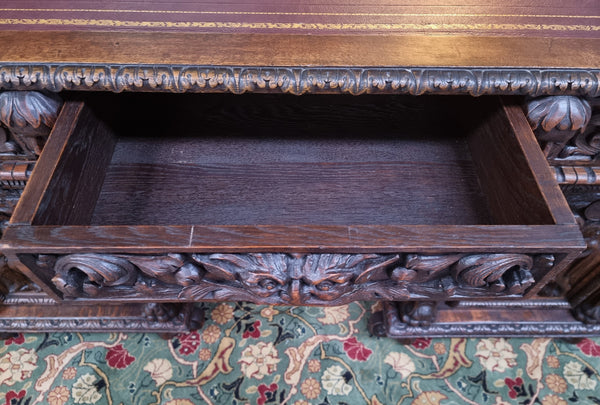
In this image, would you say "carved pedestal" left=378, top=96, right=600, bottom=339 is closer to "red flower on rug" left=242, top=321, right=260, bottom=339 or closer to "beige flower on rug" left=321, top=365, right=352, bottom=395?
"beige flower on rug" left=321, top=365, right=352, bottom=395

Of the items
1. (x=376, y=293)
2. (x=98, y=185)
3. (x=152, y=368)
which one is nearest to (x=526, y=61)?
(x=376, y=293)

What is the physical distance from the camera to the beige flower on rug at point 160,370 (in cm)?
86

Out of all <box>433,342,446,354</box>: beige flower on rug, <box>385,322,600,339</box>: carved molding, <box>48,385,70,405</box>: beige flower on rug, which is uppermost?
<box>385,322,600,339</box>: carved molding

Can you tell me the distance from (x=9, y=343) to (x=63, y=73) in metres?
0.72

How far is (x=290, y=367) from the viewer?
0.88m

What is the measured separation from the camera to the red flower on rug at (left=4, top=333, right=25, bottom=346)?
91 cm

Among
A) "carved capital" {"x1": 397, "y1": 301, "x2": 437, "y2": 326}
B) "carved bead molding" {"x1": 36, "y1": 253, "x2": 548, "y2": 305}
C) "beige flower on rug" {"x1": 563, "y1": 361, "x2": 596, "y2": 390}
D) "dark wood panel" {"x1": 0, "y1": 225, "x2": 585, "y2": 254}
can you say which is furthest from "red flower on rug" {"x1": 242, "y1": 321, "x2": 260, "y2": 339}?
"beige flower on rug" {"x1": 563, "y1": 361, "x2": 596, "y2": 390}

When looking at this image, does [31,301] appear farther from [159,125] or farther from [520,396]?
[520,396]

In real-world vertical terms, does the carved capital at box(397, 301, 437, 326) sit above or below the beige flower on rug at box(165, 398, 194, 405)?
above

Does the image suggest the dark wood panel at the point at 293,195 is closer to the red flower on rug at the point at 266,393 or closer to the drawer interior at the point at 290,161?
the drawer interior at the point at 290,161

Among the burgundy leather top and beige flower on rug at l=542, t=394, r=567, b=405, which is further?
beige flower on rug at l=542, t=394, r=567, b=405

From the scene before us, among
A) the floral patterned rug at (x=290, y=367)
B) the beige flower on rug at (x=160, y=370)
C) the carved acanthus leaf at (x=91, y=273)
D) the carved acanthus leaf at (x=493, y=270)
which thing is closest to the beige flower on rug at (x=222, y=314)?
the floral patterned rug at (x=290, y=367)

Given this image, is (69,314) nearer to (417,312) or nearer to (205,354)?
(205,354)

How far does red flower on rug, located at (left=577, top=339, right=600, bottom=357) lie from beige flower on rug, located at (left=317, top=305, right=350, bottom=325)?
507 millimetres
